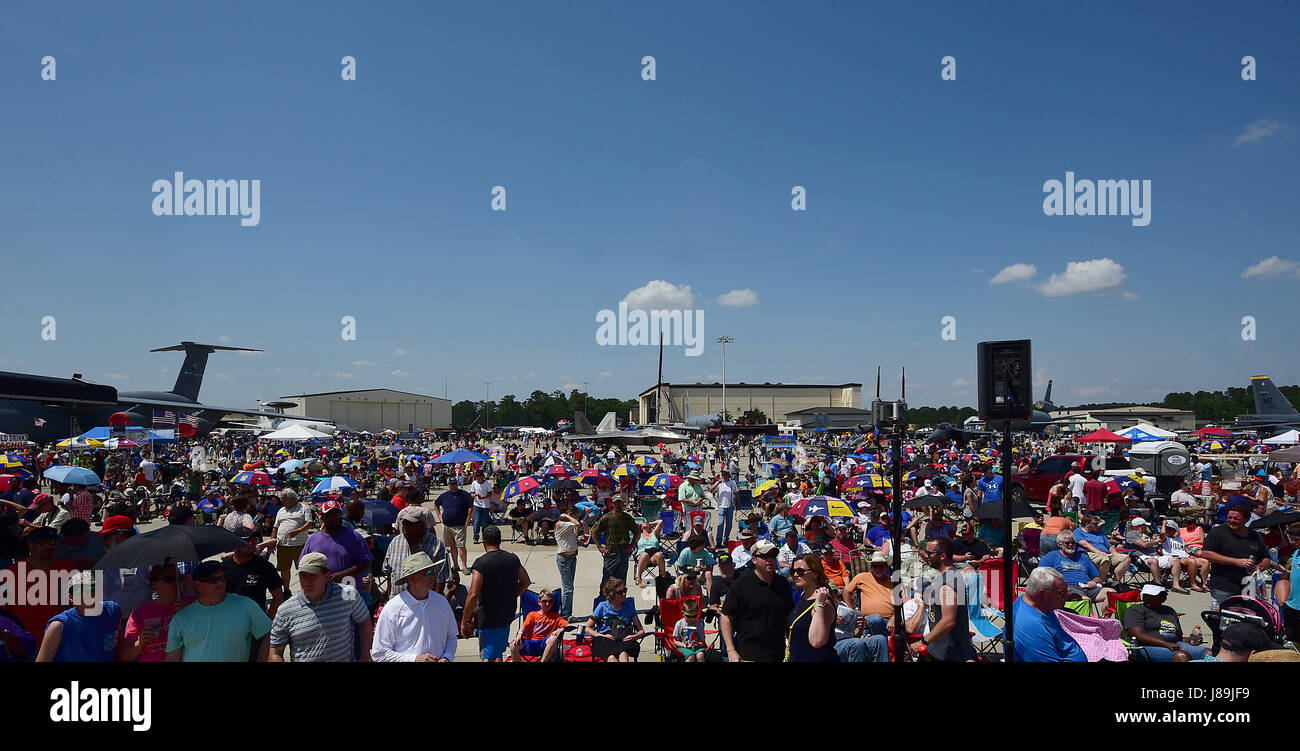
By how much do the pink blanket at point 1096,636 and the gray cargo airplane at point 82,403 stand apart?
13848 millimetres

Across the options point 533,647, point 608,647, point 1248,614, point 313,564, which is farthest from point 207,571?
point 1248,614

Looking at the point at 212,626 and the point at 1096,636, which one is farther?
the point at 1096,636

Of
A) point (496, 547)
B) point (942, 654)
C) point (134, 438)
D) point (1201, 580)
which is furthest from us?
point (134, 438)

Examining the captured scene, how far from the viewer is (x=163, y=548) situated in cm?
461

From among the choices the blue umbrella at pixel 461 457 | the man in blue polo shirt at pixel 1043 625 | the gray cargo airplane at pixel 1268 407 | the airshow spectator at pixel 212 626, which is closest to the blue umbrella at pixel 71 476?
the blue umbrella at pixel 461 457

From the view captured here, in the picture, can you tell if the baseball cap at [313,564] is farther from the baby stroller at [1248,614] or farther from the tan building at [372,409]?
the tan building at [372,409]

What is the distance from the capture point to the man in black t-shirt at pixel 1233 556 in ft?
Answer: 21.7

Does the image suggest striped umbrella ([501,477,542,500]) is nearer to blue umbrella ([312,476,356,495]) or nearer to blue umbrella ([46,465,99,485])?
blue umbrella ([312,476,356,495])

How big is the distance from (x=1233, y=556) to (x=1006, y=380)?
14.6 feet

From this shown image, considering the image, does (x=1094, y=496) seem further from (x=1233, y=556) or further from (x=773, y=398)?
(x=773, y=398)

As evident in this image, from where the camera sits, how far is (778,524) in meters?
9.83
